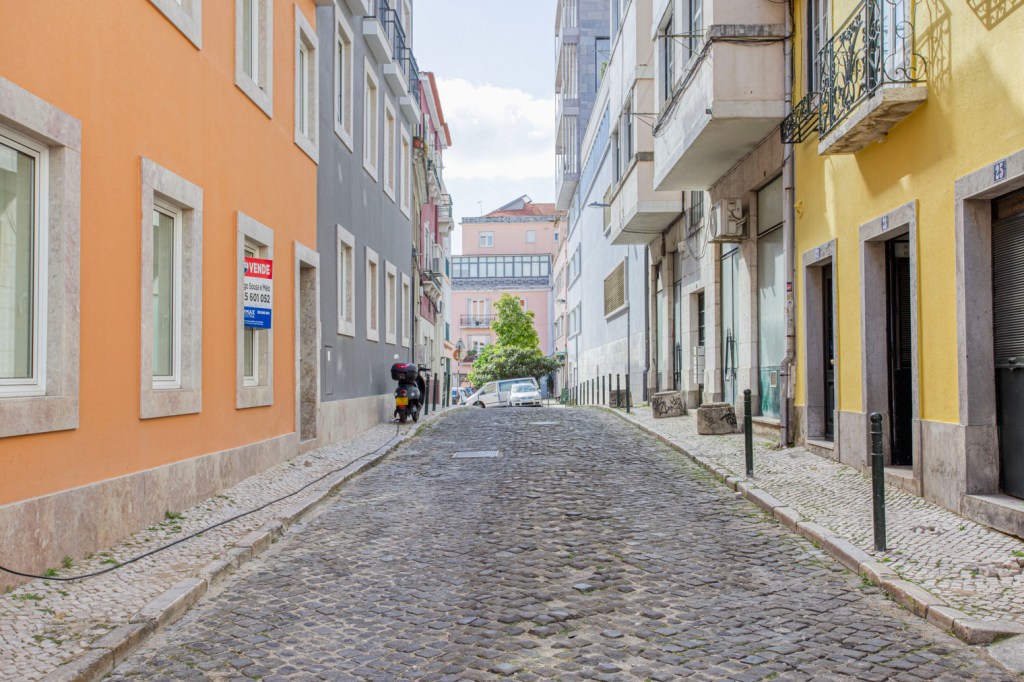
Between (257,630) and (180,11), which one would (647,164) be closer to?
(180,11)

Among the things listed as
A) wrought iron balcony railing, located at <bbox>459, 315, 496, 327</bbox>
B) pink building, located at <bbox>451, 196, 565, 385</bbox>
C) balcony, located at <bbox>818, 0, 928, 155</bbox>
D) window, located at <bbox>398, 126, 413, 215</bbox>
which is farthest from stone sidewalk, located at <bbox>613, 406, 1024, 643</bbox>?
wrought iron balcony railing, located at <bbox>459, 315, 496, 327</bbox>

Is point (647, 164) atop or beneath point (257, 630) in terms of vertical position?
atop

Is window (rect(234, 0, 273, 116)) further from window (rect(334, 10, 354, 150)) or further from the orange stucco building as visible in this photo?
window (rect(334, 10, 354, 150))

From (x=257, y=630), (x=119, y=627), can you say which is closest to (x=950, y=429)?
(x=257, y=630)

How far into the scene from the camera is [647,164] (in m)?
21.5

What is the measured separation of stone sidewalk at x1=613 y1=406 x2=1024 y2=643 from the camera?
5172 mm

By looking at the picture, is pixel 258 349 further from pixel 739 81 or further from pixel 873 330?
pixel 739 81

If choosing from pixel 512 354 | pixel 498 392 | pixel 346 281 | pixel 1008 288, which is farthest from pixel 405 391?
pixel 512 354

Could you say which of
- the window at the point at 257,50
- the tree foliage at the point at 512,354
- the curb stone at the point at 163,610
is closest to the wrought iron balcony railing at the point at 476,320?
the tree foliage at the point at 512,354

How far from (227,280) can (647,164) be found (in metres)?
13.3

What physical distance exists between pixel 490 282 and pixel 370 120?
217ft

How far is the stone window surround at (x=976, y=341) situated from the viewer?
754 cm

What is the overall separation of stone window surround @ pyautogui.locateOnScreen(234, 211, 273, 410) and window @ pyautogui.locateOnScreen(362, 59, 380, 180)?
24.0ft

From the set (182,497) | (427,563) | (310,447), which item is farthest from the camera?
(310,447)
